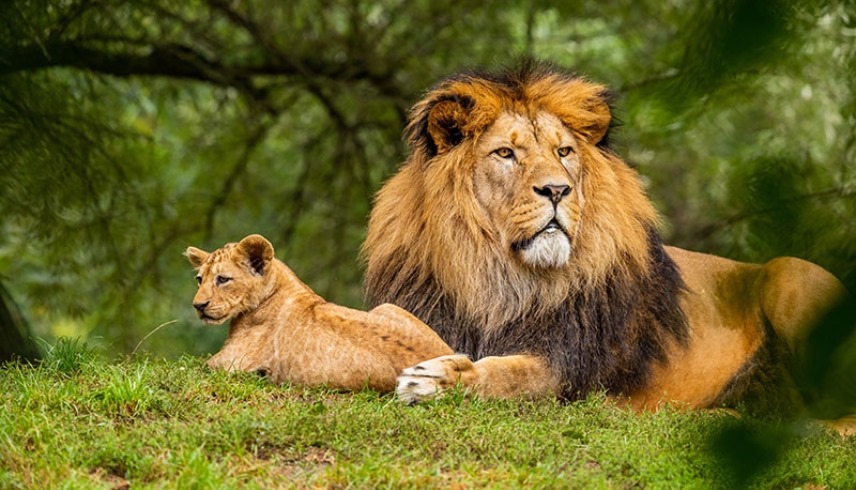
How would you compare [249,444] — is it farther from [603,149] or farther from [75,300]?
[75,300]

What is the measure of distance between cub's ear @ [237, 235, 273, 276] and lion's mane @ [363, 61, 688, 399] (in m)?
0.73

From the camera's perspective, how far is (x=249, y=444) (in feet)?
13.1

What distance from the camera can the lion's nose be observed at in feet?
17.2

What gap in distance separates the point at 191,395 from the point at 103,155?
4.18 meters

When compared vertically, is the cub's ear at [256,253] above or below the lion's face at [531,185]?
below

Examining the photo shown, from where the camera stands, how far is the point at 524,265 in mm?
5465

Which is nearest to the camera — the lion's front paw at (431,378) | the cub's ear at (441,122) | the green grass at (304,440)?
the green grass at (304,440)

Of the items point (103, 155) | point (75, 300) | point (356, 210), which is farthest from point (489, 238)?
point (356, 210)

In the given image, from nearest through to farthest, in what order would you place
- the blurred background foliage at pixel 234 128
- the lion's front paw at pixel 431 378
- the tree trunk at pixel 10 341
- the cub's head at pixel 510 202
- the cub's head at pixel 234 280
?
the lion's front paw at pixel 431 378, the cub's head at pixel 234 280, the cub's head at pixel 510 202, the tree trunk at pixel 10 341, the blurred background foliage at pixel 234 128

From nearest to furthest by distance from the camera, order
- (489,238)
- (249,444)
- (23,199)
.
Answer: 1. (249,444)
2. (489,238)
3. (23,199)

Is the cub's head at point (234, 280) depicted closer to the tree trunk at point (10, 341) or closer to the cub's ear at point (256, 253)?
the cub's ear at point (256, 253)

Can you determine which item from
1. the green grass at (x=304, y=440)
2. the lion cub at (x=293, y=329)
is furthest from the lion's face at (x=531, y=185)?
the green grass at (x=304, y=440)

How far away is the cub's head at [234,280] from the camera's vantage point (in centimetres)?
524

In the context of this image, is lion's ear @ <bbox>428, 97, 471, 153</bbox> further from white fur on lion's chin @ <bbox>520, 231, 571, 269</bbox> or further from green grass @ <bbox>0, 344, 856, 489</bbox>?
green grass @ <bbox>0, 344, 856, 489</bbox>
